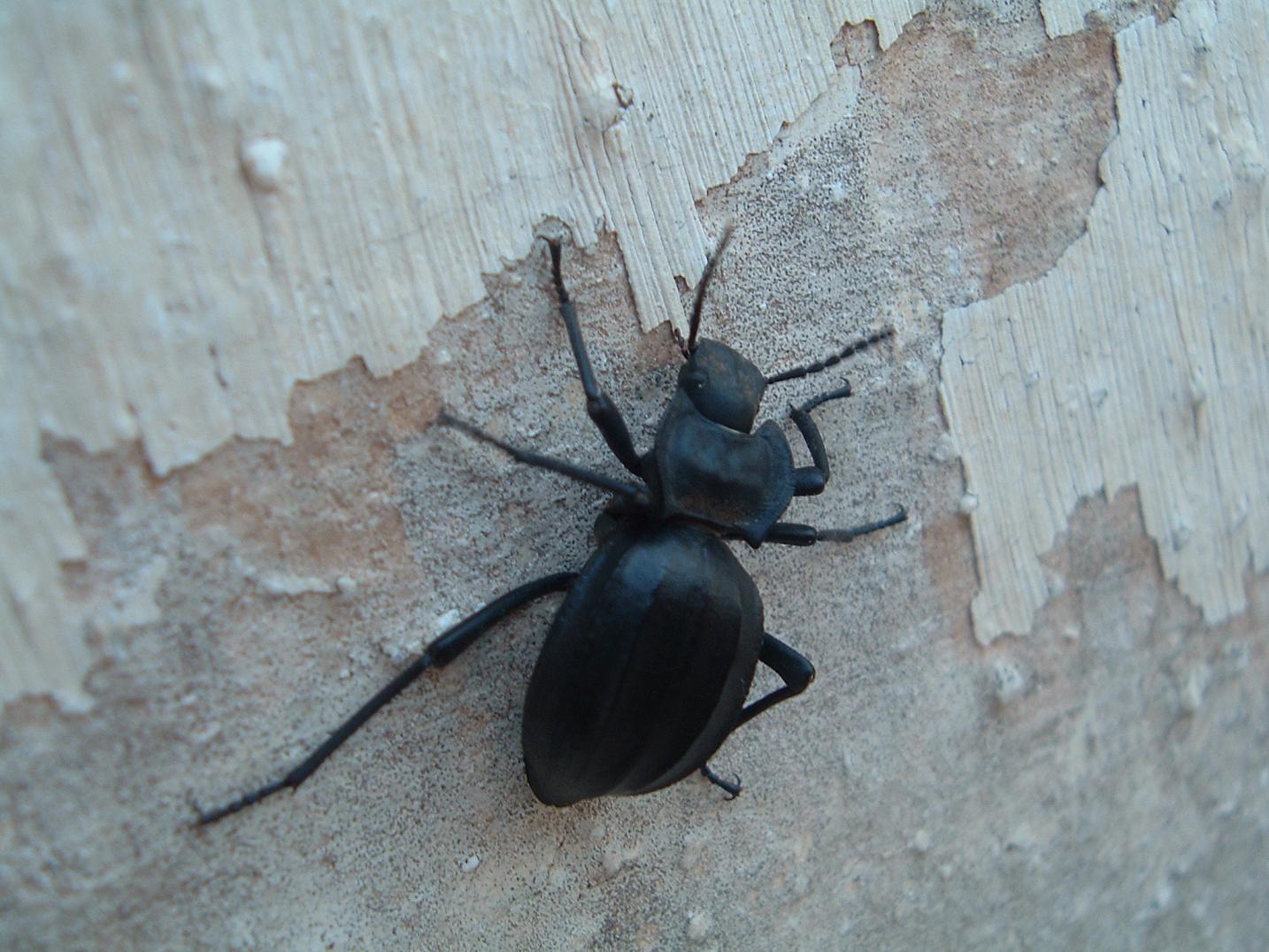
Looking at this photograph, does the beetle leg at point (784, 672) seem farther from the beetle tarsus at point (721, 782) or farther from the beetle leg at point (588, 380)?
the beetle leg at point (588, 380)

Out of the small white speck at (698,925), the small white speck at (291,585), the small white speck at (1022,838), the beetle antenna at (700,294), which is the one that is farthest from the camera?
the small white speck at (1022,838)

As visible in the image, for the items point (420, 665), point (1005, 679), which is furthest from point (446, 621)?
point (1005, 679)

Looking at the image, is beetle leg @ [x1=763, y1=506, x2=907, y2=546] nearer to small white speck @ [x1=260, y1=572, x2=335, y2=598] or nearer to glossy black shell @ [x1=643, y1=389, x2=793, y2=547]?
glossy black shell @ [x1=643, y1=389, x2=793, y2=547]

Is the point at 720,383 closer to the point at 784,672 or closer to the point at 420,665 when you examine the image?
the point at 784,672

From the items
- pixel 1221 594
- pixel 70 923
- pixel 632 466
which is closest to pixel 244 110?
pixel 632 466

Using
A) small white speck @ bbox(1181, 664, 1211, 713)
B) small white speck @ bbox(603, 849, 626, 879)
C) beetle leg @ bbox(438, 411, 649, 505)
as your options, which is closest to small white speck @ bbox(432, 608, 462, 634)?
beetle leg @ bbox(438, 411, 649, 505)

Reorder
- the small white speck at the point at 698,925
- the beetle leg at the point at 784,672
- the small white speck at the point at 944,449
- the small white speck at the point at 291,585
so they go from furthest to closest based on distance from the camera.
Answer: the small white speck at the point at 944,449 < the small white speck at the point at 698,925 < the beetle leg at the point at 784,672 < the small white speck at the point at 291,585

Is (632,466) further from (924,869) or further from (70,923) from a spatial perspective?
(924,869)

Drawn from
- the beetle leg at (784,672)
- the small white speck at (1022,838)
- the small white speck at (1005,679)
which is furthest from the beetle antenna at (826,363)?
the small white speck at (1022,838)
